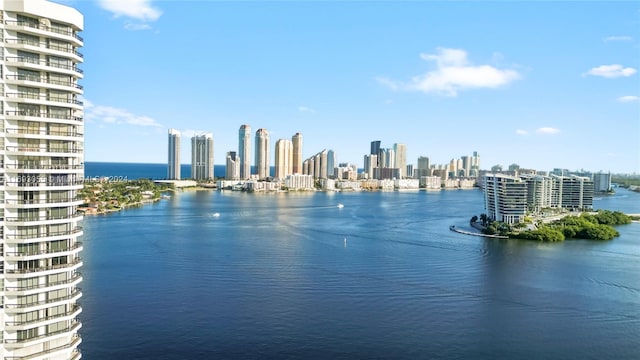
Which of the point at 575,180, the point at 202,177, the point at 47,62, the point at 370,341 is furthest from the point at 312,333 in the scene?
the point at 202,177

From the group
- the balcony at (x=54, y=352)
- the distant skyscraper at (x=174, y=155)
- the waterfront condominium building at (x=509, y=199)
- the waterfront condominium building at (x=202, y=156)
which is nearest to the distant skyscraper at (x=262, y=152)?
the waterfront condominium building at (x=202, y=156)

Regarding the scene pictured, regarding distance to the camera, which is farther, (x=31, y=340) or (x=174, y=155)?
(x=174, y=155)

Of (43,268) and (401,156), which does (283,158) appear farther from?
(43,268)

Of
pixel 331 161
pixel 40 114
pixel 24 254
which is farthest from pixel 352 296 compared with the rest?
pixel 331 161

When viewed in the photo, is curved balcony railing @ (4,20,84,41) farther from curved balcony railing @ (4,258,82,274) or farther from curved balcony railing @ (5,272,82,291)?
curved balcony railing @ (5,272,82,291)

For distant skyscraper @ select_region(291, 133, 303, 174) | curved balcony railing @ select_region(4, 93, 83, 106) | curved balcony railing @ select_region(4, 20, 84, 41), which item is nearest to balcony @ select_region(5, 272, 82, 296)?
curved balcony railing @ select_region(4, 93, 83, 106)

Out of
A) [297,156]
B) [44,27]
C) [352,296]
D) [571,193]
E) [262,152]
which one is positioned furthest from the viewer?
[297,156]
